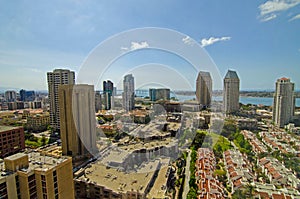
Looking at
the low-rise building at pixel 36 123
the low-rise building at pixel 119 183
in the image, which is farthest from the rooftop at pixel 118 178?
the low-rise building at pixel 36 123

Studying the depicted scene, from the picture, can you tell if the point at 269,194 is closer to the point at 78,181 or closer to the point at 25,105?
the point at 78,181

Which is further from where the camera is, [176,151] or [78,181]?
[176,151]

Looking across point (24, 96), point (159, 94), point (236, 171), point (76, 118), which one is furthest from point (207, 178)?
point (24, 96)

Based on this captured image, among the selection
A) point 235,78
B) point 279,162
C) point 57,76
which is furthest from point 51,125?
point 235,78

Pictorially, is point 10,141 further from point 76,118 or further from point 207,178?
point 207,178

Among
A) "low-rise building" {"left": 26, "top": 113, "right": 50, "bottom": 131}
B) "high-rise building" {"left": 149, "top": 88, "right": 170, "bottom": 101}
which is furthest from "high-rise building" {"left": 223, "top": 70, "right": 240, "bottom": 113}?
"low-rise building" {"left": 26, "top": 113, "right": 50, "bottom": 131}

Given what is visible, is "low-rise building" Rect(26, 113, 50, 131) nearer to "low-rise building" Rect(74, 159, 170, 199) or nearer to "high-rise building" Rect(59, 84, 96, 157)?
"high-rise building" Rect(59, 84, 96, 157)

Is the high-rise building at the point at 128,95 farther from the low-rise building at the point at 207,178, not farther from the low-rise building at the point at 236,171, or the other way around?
the low-rise building at the point at 236,171
